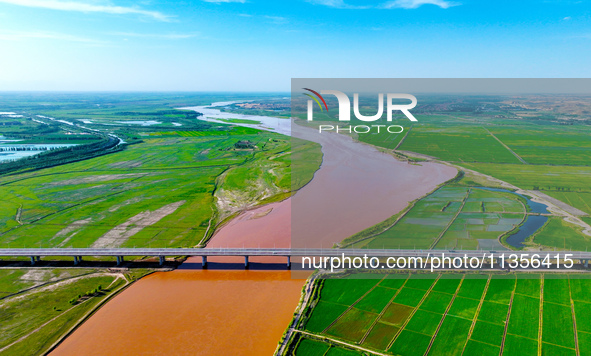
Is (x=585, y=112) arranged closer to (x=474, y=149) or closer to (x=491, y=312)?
(x=474, y=149)

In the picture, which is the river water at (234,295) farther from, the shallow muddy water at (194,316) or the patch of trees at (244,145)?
the patch of trees at (244,145)

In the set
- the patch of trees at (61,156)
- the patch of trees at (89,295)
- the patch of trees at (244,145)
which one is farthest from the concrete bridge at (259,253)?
the patch of trees at (244,145)

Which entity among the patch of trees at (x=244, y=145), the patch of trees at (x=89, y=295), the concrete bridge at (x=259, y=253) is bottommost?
the patch of trees at (x=89, y=295)

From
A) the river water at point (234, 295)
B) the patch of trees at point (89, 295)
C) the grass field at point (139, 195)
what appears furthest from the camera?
the grass field at point (139, 195)

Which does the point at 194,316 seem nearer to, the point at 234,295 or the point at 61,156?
the point at 234,295

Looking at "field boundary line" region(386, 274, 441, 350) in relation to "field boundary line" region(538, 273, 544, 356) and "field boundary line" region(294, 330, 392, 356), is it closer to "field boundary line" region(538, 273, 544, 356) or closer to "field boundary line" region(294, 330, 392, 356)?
"field boundary line" region(294, 330, 392, 356)

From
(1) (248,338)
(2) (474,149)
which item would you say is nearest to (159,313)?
(1) (248,338)

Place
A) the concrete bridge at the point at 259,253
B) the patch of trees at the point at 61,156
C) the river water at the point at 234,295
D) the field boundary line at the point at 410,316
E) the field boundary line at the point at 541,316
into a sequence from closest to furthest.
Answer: the field boundary line at the point at 541,316
the field boundary line at the point at 410,316
the river water at the point at 234,295
the concrete bridge at the point at 259,253
the patch of trees at the point at 61,156

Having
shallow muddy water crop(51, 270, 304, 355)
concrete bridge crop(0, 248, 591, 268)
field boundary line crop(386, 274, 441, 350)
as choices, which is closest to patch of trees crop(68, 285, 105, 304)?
shallow muddy water crop(51, 270, 304, 355)
